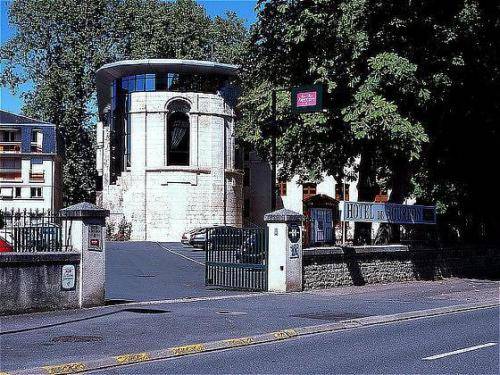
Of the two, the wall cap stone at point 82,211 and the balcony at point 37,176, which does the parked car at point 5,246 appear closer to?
the wall cap stone at point 82,211

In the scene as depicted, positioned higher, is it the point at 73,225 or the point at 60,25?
the point at 60,25

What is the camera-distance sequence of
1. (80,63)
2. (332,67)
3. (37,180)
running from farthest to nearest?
1. (37,180)
2. (80,63)
3. (332,67)

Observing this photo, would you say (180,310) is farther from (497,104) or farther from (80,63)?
(80,63)

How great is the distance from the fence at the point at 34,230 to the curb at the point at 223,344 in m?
6.01

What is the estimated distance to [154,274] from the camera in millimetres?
31188

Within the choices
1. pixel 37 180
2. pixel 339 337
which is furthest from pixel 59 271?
pixel 37 180

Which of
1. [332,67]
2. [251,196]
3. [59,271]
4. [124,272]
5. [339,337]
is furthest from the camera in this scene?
[251,196]

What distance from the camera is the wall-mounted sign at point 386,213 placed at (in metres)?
28.0

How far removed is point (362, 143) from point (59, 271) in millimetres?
14482

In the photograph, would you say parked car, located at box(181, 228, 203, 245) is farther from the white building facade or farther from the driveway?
the white building facade

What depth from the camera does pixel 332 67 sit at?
1155 inches

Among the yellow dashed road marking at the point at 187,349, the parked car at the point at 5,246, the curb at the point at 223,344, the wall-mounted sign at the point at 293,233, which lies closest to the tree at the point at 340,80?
the wall-mounted sign at the point at 293,233

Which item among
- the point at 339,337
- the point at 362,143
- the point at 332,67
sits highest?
the point at 332,67

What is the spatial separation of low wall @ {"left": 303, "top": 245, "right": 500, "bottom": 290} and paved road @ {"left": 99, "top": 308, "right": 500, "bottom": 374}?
9332mm
